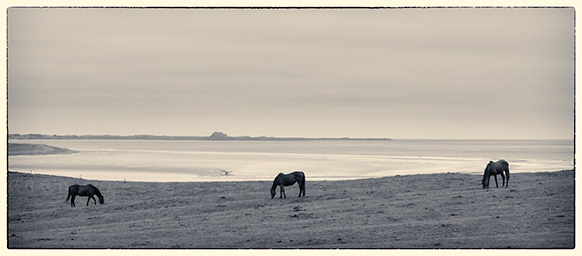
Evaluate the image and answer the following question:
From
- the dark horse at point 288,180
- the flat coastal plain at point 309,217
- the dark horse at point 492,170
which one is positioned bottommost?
the flat coastal plain at point 309,217

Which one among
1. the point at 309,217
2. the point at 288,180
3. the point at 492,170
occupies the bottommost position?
the point at 309,217

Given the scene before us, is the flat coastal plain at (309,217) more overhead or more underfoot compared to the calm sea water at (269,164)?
more underfoot

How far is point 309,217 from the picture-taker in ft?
59.1

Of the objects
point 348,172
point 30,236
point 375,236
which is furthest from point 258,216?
point 348,172

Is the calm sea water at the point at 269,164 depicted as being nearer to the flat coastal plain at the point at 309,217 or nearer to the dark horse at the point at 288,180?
the flat coastal plain at the point at 309,217

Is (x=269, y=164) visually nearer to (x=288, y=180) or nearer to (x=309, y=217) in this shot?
(x=288, y=180)

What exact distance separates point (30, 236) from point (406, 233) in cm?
832

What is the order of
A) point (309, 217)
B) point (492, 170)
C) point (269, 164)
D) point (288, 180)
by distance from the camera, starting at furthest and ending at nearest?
point (269, 164)
point (288, 180)
point (492, 170)
point (309, 217)

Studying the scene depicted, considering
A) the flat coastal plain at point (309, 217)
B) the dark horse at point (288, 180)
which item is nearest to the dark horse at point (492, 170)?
the flat coastal plain at point (309, 217)

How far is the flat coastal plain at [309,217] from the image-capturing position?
Answer: 1455cm

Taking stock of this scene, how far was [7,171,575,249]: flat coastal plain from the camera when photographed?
47.8 feet

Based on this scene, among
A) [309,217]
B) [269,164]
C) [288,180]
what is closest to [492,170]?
[288,180]

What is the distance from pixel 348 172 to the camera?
4153cm

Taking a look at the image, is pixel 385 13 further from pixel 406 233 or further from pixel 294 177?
pixel 294 177
